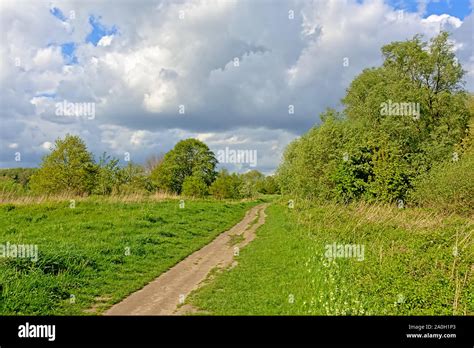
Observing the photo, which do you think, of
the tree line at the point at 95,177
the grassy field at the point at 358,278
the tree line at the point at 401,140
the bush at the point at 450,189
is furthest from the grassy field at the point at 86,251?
the bush at the point at 450,189

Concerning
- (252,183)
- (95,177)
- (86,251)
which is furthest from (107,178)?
(252,183)

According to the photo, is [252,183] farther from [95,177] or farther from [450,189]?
[450,189]

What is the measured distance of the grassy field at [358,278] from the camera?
8586mm

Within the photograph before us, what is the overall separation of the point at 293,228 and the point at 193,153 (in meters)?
55.3

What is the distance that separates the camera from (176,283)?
1144 centimetres

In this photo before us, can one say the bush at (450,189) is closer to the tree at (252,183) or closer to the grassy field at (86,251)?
the grassy field at (86,251)

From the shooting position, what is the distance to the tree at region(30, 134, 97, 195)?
111 ft

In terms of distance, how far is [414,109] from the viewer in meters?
33.6

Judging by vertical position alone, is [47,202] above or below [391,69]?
below

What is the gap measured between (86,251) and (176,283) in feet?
12.9

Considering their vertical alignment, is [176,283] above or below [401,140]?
below
